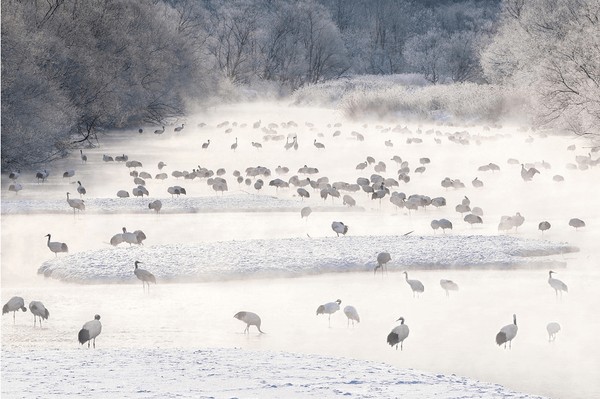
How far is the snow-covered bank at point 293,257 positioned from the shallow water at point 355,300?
38 centimetres

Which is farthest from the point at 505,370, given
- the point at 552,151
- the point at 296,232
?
the point at 552,151

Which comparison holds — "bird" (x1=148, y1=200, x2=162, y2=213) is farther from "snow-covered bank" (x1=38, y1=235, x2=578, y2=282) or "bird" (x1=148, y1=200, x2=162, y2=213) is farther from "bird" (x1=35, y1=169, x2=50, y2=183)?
"bird" (x1=35, y1=169, x2=50, y2=183)

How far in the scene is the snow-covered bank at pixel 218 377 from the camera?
10.2 meters

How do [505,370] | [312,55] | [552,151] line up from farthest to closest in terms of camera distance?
[312,55], [552,151], [505,370]

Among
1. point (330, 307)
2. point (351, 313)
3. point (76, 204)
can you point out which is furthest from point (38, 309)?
point (76, 204)

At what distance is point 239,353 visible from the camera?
1197cm

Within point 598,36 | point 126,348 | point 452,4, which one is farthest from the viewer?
point 452,4

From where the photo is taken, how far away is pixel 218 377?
10844 millimetres

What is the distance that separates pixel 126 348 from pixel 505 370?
444cm

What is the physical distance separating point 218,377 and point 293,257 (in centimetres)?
793

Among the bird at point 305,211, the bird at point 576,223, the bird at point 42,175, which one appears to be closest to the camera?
the bird at point 576,223

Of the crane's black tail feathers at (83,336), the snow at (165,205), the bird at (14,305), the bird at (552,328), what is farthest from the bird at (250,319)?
the snow at (165,205)

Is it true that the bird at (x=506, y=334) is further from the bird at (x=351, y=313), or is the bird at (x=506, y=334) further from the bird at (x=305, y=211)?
the bird at (x=305, y=211)

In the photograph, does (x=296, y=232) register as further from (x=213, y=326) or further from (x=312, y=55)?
(x=312, y=55)
